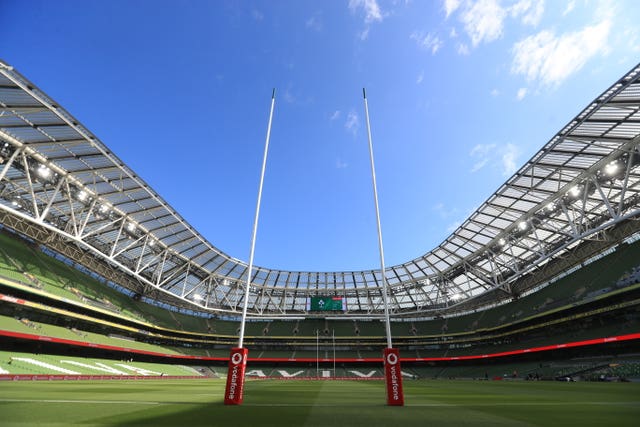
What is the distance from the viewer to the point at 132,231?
37.1 m

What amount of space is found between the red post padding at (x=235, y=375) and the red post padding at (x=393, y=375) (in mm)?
3999

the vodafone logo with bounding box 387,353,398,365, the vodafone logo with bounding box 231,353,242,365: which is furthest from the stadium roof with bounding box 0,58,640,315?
the vodafone logo with bounding box 231,353,242,365

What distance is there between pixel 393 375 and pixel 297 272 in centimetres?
4732

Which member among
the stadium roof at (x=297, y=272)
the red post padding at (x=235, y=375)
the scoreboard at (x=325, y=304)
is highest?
the stadium roof at (x=297, y=272)

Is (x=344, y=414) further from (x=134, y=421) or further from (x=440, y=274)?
(x=440, y=274)

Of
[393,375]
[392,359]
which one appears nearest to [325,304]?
[393,375]

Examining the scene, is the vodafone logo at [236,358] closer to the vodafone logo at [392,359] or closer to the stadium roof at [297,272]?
the vodafone logo at [392,359]

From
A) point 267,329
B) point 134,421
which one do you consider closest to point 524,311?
point 267,329

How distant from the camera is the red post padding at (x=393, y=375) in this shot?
8258 millimetres

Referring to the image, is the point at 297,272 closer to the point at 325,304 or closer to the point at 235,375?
the point at 325,304

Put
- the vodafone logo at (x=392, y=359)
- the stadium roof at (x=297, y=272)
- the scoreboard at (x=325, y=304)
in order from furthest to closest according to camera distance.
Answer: the scoreboard at (x=325, y=304) → the stadium roof at (x=297, y=272) → the vodafone logo at (x=392, y=359)

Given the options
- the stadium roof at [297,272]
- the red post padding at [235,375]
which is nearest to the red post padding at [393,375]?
the red post padding at [235,375]

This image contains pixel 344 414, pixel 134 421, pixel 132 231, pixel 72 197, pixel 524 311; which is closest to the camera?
pixel 134 421

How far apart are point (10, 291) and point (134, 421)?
38.2 m
